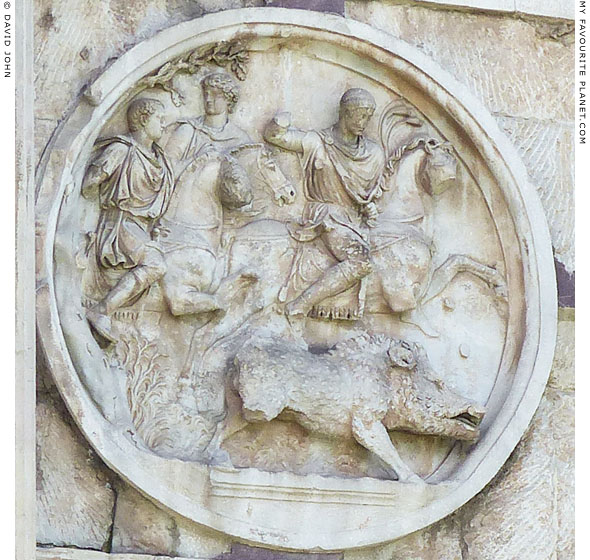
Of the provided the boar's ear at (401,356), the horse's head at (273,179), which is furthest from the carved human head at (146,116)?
the boar's ear at (401,356)

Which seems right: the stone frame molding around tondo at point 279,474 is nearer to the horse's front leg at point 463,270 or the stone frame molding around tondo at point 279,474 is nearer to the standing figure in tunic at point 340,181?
the horse's front leg at point 463,270

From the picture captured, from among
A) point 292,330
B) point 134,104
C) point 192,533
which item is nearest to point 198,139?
point 134,104

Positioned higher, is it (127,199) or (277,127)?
(277,127)

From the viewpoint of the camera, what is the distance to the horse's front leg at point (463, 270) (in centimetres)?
954

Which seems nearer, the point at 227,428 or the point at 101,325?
the point at 101,325

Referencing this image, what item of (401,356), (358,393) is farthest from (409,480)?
(401,356)

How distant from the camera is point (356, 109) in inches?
369

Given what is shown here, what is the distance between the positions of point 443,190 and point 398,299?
56 cm

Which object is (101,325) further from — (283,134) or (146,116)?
(283,134)

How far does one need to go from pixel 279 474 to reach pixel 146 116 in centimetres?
158

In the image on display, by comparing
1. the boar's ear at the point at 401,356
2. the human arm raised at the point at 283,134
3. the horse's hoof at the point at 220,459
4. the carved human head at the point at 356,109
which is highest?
the carved human head at the point at 356,109

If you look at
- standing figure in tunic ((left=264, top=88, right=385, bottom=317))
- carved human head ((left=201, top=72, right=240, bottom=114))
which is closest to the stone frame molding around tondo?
carved human head ((left=201, top=72, right=240, bottom=114))

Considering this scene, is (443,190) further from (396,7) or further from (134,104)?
(134,104)

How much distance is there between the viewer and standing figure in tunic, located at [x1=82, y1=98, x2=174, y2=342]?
900cm
